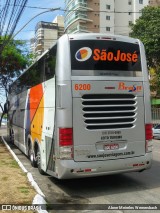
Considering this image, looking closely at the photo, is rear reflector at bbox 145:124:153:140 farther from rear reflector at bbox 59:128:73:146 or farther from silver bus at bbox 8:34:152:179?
rear reflector at bbox 59:128:73:146

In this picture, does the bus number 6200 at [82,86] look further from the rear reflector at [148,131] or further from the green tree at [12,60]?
the green tree at [12,60]

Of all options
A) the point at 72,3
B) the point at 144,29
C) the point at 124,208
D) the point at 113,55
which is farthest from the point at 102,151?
the point at 72,3

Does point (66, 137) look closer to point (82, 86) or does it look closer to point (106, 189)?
point (82, 86)

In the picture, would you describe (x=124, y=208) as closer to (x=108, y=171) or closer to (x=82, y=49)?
(x=108, y=171)

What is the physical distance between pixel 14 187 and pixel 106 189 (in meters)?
2.21

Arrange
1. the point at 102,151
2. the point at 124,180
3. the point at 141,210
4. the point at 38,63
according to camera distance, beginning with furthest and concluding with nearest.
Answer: the point at 38,63 < the point at 124,180 < the point at 102,151 < the point at 141,210

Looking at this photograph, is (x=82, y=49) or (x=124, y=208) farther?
(x=82, y=49)

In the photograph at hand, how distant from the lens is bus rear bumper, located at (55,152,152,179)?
775cm

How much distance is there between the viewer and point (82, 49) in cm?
815

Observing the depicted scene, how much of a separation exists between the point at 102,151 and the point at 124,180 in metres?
1.78

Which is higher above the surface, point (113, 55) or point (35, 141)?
point (113, 55)

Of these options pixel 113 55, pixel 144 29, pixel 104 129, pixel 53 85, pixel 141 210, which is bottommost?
pixel 141 210

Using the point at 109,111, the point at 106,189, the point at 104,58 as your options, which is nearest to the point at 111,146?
the point at 109,111

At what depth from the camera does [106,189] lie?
8.43 metres
